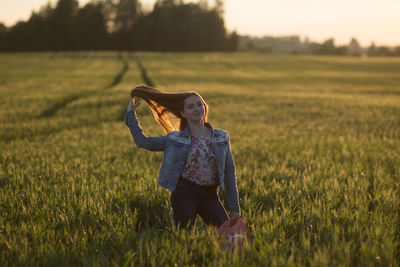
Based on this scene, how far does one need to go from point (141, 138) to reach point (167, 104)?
47 centimetres

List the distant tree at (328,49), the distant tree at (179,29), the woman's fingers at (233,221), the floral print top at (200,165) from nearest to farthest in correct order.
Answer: the woman's fingers at (233,221), the floral print top at (200,165), the distant tree at (179,29), the distant tree at (328,49)

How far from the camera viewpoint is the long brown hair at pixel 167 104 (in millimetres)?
2889

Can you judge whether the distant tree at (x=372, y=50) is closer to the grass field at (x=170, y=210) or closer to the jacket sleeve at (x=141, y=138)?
the grass field at (x=170, y=210)

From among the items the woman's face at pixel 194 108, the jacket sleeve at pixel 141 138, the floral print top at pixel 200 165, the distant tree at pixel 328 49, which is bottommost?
the floral print top at pixel 200 165

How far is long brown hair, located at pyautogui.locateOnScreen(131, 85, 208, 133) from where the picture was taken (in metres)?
2.89

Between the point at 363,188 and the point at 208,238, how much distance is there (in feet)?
7.74

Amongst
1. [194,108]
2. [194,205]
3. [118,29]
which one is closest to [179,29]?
[118,29]

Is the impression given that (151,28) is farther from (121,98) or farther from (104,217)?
(104,217)

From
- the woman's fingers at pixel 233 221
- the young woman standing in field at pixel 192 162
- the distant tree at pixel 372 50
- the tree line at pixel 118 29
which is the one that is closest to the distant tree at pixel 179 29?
the tree line at pixel 118 29

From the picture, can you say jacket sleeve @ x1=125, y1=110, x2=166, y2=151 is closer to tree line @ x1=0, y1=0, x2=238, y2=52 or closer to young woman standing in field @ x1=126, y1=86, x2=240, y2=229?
young woman standing in field @ x1=126, y1=86, x2=240, y2=229

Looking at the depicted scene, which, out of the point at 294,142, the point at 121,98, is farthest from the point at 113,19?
the point at 294,142

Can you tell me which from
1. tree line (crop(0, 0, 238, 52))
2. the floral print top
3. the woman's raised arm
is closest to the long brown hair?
the woman's raised arm

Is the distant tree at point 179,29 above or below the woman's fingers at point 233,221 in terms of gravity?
above

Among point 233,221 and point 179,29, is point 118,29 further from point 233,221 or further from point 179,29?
point 233,221
